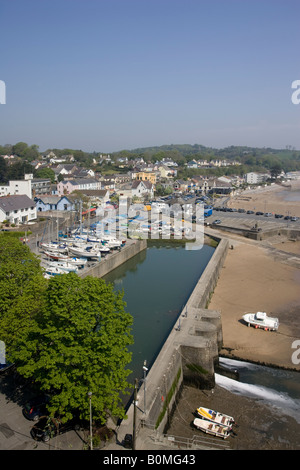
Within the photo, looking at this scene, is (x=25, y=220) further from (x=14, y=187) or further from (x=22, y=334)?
(x=22, y=334)

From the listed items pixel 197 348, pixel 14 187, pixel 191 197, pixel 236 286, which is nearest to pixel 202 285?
pixel 236 286

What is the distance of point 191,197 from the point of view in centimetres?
7600

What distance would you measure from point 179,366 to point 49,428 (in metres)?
6.78

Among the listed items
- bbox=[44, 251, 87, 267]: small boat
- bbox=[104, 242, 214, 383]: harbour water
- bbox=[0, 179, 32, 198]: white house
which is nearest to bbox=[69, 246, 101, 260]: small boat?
bbox=[44, 251, 87, 267]: small boat

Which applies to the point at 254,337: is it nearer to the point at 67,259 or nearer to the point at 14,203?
the point at 67,259

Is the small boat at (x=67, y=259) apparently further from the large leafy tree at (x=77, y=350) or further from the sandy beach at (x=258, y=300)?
the large leafy tree at (x=77, y=350)

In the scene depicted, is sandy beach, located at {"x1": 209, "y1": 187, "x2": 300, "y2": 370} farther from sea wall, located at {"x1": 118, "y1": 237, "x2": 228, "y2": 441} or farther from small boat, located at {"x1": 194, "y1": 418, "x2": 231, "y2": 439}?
small boat, located at {"x1": 194, "y1": 418, "x2": 231, "y2": 439}

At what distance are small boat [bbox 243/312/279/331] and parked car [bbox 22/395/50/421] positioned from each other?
12.9m

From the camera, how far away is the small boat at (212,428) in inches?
517

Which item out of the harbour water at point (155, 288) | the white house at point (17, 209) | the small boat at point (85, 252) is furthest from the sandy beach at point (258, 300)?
the white house at point (17, 209)

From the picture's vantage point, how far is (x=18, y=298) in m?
14.0

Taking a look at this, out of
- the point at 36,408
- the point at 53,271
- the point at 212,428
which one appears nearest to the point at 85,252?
the point at 53,271

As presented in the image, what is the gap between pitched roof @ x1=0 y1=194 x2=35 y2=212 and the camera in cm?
3894

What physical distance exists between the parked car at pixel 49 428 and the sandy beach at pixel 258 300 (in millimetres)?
9775
